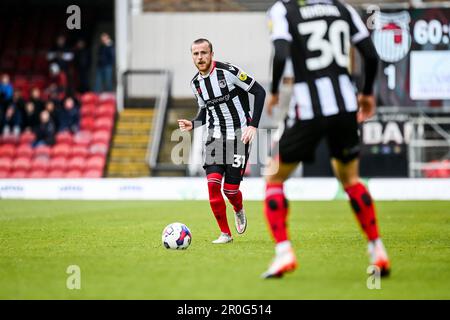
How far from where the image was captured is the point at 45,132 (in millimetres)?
25234

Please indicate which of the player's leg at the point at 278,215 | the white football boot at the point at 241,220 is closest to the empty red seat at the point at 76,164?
the white football boot at the point at 241,220

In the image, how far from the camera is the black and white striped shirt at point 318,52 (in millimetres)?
7199

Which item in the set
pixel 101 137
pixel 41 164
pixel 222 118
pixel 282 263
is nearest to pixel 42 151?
pixel 41 164

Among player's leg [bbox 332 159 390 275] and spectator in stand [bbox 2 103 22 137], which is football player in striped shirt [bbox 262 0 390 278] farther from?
spectator in stand [bbox 2 103 22 137]

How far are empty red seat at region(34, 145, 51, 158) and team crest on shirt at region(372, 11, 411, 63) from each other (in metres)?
9.51

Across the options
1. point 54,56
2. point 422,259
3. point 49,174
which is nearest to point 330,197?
point 49,174

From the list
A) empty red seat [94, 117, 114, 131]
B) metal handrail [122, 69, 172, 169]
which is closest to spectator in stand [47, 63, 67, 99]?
empty red seat [94, 117, 114, 131]

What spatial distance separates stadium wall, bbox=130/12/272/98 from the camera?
84.3 feet

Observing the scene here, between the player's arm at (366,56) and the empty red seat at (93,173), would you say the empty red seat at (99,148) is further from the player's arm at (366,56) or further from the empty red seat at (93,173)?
the player's arm at (366,56)

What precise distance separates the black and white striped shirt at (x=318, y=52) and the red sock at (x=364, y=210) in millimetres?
695

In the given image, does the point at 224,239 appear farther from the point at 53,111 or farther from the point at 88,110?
the point at 88,110

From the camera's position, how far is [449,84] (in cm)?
2238
